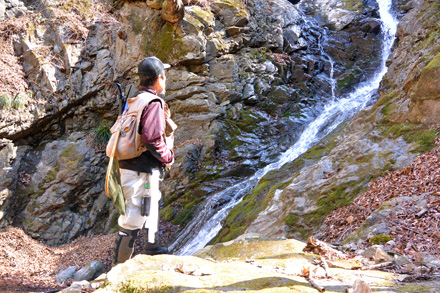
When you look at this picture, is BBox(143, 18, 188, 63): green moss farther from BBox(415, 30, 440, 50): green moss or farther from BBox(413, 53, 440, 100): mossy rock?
BBox(413, 53, 440, 100): mossy rock

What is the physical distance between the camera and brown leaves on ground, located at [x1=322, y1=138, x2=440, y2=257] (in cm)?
330

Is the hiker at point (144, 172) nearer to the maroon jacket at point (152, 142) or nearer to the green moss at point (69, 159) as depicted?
the maroon jacket at point (152, 142)

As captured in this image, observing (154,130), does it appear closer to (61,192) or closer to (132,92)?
(61,192)

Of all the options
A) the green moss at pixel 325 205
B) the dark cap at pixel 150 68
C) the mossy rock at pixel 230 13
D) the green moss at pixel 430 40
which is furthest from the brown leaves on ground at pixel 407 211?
the mossy rock at pixel 230 13

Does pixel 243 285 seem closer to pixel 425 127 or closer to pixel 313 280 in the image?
pixel 313 280

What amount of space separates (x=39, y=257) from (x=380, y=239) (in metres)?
10.7

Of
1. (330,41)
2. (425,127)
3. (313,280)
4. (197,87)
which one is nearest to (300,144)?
(197,87)

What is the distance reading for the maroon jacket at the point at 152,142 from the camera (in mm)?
2912

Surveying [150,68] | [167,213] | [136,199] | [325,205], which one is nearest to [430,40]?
[325,205]

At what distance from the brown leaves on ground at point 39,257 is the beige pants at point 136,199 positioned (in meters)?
6.17

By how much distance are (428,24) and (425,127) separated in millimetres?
5047

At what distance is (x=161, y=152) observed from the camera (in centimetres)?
296

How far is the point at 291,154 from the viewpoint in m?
11.4

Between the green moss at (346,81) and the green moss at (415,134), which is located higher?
the green moss at (346,81)
